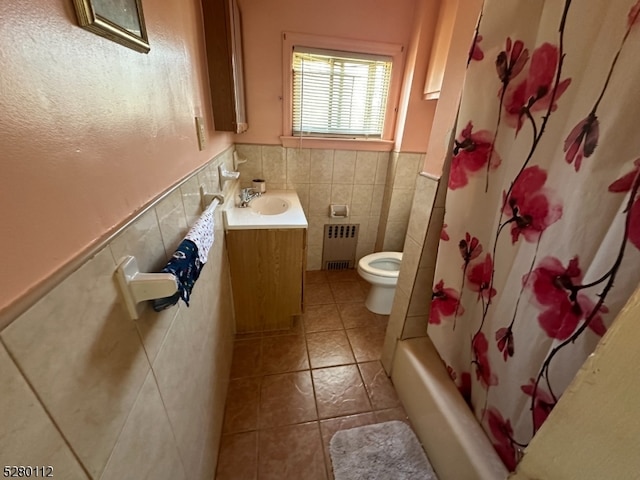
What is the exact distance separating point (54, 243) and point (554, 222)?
3.31 ft

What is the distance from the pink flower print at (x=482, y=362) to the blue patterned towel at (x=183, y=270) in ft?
3.25

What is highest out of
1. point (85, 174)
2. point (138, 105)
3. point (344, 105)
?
point (344, 105)

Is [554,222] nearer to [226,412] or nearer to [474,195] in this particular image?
[474,195]

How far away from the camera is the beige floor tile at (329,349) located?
1593mm

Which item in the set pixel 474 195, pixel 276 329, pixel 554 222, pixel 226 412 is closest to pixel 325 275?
pixel 276 329

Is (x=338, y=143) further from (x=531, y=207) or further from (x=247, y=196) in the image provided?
(x=531, y=207)

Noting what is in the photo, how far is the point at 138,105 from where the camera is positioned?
56 centimetres

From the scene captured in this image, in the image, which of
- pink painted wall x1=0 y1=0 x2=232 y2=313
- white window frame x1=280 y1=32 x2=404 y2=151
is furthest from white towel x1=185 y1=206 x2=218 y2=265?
white window frame x1=280 y1=32 x2=404 y2=151

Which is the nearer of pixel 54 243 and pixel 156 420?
pixel 54 243

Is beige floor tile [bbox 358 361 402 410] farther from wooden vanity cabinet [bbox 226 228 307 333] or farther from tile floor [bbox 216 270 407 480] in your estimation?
wooden vanity cabinet [bbox 226 228 307 333]

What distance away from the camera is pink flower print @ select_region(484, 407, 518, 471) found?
2.87 ft

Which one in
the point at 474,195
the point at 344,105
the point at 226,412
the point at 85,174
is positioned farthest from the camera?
the point at 344,105

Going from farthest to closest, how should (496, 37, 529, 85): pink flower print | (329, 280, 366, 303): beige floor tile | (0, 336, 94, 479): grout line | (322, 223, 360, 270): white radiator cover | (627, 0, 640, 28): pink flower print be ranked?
(322, 223, 360, 270): white radiator cover < (329, 280, 366, 303): beige floor tile < (496, 37, 529, 85): pink flower print < (627, 0, 640, 28): pink flower print < (0, 336, 94, 479): grout line

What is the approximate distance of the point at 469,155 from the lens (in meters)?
0.90
